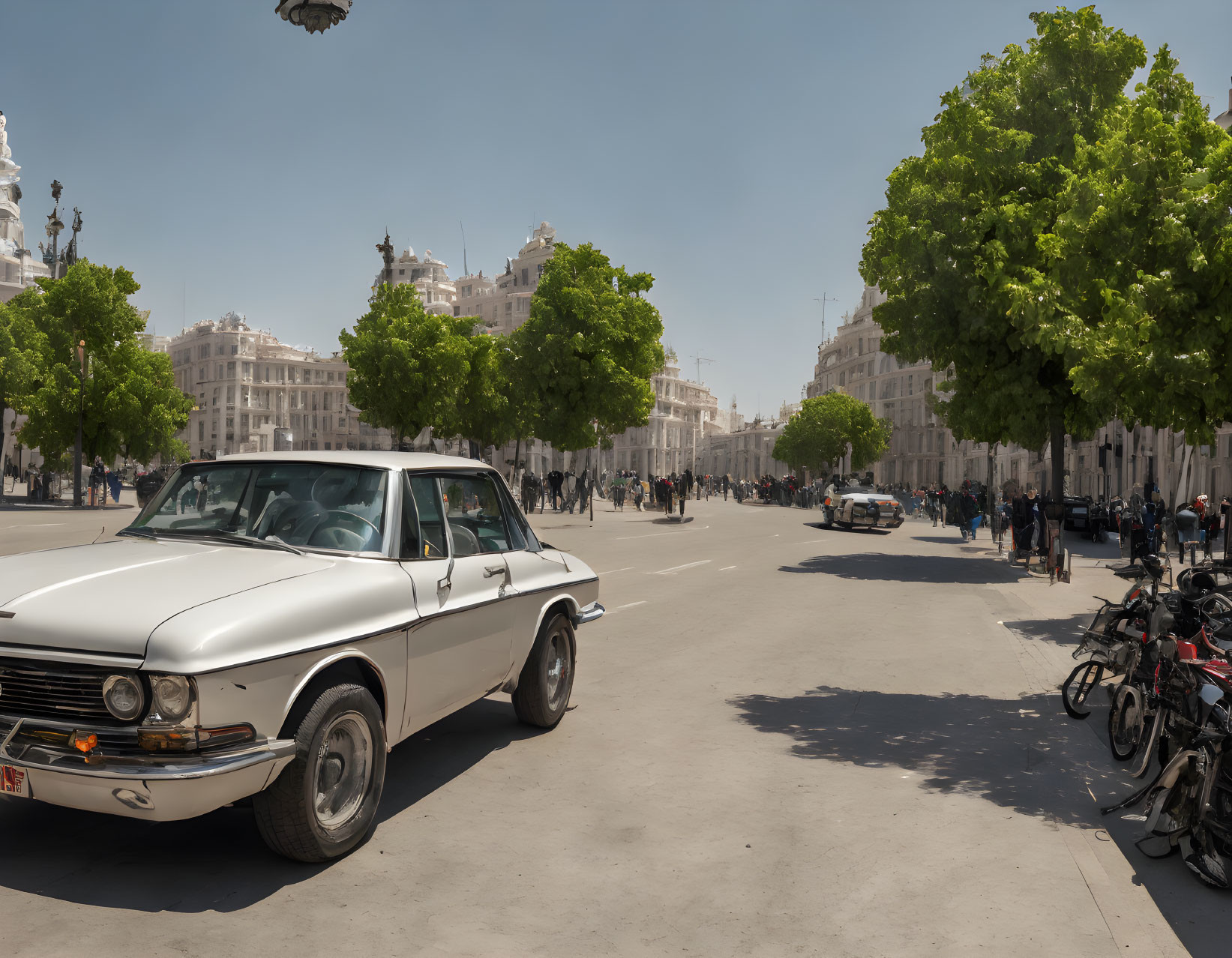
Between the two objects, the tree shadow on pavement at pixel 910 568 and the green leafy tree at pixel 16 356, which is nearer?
the tree shadow on pavement at pixel 910 568

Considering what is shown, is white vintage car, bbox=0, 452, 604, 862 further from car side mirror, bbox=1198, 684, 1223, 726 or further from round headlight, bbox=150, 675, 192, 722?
car side mirror, bbox=1198, 684, 1223, 726

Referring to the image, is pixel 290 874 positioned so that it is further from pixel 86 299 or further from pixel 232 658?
pixel 86 299

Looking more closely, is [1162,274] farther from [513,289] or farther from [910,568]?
[513,289]

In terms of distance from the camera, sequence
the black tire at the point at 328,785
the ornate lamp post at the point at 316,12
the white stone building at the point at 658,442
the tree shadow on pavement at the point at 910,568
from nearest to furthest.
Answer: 1. the black tire at the point at 328,785
2. the ornate lamp post at the point at 316,12
3. the tree shadow on pavement at the point at 910,568
4. the white stone building at the point at 658,442

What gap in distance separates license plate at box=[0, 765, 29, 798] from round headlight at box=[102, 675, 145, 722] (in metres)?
0.42

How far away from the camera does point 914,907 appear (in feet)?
14.3

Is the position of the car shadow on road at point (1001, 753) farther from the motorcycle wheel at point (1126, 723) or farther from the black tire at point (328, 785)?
the black tire at point (328, 785)

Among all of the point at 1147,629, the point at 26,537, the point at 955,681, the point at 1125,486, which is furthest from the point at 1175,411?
the point at 1125,486

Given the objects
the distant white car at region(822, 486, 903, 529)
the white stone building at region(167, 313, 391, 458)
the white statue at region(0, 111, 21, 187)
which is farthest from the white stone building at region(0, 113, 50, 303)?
the distant white car at region(822, 486, 903, 529)

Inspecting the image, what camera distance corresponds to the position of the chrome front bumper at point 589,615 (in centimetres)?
739

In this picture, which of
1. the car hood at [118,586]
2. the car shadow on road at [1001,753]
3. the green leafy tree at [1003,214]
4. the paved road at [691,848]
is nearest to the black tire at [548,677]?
the paved road at [691,848]

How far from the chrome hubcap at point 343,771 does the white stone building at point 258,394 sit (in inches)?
5956

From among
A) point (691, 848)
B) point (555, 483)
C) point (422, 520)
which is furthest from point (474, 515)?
point (555, 483)

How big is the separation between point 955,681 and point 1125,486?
50372mm
